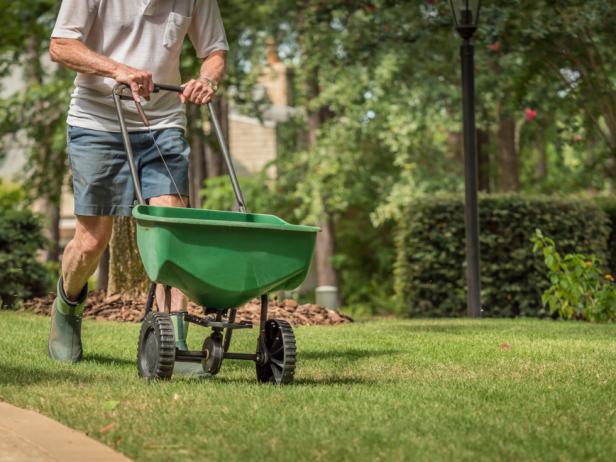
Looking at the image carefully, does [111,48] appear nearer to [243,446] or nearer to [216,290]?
[216,290]

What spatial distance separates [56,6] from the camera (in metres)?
16.9

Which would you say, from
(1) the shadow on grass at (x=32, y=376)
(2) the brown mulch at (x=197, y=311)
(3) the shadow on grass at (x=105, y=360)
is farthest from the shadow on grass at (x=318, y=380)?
(2) the brown mulch at (x=197, y=311)

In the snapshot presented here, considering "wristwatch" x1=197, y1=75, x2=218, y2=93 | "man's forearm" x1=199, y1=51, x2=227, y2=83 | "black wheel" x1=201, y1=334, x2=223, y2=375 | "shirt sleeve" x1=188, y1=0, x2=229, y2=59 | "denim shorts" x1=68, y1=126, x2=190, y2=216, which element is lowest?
"black wheel" x1=201, y1=334, x2=223, y2=375

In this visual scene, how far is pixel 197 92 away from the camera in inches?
227

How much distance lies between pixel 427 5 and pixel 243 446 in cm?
1190

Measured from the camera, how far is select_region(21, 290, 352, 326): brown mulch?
31.9 ft

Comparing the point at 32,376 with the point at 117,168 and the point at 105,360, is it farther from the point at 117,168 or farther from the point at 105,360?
the point at 117,168

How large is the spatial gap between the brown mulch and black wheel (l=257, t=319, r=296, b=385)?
12.2ft

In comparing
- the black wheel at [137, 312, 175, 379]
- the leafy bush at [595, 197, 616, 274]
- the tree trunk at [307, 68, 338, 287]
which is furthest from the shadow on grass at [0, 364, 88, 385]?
the tree trunk at [307, 68, 338, 287]

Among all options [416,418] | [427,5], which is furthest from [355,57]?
[416,418]

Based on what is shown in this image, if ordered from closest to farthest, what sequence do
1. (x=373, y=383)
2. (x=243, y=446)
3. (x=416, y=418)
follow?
1. (x=243, y=446)
2. (x=416, y=418)
3. (x=373, y=383)

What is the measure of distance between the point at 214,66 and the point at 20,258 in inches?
263

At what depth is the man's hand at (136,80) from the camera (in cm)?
561

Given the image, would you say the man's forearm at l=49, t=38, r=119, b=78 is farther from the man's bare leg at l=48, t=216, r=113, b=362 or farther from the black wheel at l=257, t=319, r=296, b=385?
the black wheel at l=257, t=319, r=296, b=385
